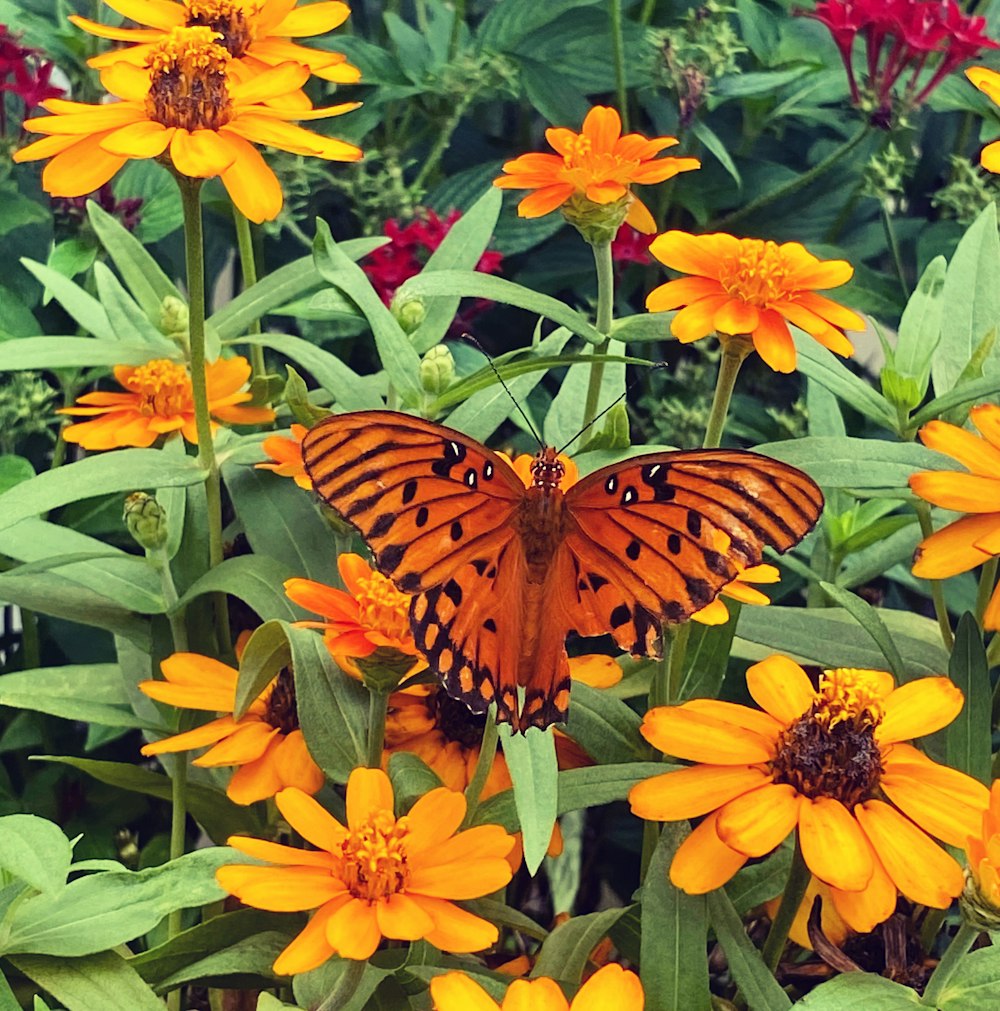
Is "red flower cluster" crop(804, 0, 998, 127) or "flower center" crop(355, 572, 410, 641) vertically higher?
"red flower cluster" crop(804, 0, 998, 127)

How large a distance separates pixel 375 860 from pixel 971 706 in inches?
9.6

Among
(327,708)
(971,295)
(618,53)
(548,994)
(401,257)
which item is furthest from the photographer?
(618,53)

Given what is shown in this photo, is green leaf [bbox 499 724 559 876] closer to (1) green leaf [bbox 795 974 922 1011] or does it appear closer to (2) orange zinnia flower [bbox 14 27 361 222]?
(1) green leaf [bbox 795 974 922 1011]

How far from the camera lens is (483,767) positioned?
492mm

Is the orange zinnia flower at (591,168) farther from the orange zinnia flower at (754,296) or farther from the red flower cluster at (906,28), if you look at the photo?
the red flower cluster at (906,28)

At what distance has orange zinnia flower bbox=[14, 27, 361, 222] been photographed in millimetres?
502

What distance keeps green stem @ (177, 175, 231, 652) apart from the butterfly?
0.49 feet

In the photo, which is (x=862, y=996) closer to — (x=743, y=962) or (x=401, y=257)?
(x=743, y=962)

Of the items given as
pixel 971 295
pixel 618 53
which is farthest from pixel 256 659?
pixel 618 53

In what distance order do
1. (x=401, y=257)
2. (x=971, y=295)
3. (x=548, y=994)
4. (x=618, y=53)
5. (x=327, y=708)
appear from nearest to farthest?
(x=548, y=994) < (x=327, y=708) < (x=971, y=295) < (x=401, y=257) < (x=618, y=53)

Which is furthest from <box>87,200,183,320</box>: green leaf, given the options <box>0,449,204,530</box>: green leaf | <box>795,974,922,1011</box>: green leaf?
<box>795,974,922,1011</box>: green leaf

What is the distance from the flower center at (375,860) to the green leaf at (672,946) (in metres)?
0.09

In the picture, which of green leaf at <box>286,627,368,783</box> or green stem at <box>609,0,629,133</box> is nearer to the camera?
green leaf at <box>286,627,368,783</box>

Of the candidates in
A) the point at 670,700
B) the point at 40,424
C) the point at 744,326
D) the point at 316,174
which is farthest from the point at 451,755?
the point at 316,174
